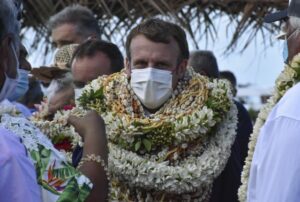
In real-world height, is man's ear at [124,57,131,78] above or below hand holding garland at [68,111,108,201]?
above

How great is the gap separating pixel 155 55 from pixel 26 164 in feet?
5.80

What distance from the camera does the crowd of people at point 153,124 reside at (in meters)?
2.49

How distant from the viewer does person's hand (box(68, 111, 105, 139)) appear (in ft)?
9.51

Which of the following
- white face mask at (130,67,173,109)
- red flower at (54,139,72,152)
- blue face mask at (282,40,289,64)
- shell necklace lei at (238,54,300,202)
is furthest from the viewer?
red flower at (54,139,72,152)

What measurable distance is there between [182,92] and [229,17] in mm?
4674

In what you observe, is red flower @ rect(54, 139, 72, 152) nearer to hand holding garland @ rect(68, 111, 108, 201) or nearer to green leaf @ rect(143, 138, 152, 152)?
green leaf @ rect(143, 138, 152, 152)

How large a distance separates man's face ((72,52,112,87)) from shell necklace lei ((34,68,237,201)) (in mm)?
420

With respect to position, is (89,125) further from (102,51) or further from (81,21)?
(81,21)

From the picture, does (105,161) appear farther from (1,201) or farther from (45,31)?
(45,31)

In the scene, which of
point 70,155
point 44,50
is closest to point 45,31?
point 44,50

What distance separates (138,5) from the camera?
8.05 meters

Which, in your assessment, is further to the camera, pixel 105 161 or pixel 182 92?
pixel 182 92

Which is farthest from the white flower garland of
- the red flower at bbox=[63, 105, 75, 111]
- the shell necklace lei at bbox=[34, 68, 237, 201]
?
the red flower at bbox=[63, 105, 75, 111]

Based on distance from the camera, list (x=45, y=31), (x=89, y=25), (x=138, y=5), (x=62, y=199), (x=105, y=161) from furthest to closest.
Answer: (x=45, y=31) → (x=138, y=5) → (x=89, y=25) → (x=105, y=161) → (x=62, y=199)
